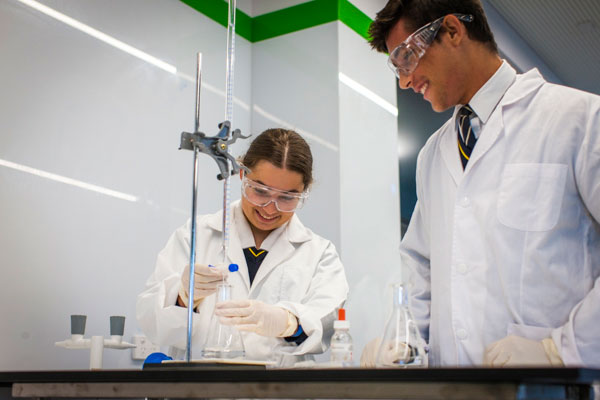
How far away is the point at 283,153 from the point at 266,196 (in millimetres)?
160

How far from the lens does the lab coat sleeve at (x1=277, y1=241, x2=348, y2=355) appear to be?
1.79 meters

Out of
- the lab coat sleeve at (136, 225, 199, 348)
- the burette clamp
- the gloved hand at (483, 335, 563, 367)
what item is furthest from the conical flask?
the lab coat sleeve at (136, 225, 199, 348)

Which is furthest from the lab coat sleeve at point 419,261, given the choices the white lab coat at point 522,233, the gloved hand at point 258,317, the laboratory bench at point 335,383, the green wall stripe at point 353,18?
the green wall stripe at point 353,18

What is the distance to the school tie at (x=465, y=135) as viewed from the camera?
1.67 meters

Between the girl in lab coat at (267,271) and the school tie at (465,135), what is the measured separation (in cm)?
58

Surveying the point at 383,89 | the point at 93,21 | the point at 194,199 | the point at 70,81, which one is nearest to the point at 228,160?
the point at 194,199

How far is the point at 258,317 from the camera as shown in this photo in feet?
5.36

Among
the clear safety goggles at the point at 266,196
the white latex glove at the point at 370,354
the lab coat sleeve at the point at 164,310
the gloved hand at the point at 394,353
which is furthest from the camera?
the clear safety goggles at the point at 266,196

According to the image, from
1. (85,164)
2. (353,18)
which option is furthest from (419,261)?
(353,18)

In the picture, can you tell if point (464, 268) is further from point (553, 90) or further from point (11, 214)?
point (11, 214)

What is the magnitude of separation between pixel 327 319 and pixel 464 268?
52 centimetres

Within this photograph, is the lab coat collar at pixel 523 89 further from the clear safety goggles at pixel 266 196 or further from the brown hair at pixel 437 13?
the clear safety goggles at pixel 266 196

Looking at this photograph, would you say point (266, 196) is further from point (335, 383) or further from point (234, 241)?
point (335, 383)

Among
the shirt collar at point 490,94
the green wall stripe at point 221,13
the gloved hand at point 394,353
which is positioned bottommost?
the gloved hand at point 394,353
